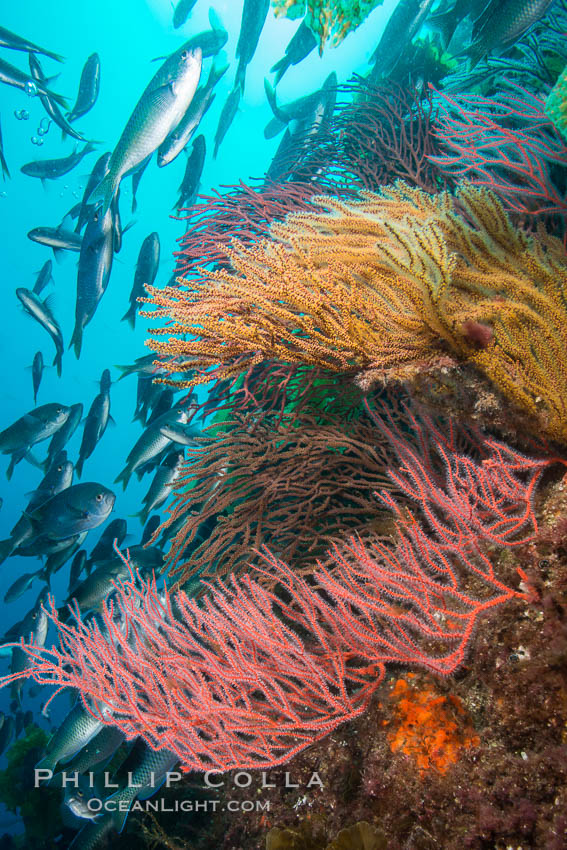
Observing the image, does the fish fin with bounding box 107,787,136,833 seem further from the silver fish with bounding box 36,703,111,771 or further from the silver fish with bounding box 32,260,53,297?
the silver fish with bounding box 32,260,53,297

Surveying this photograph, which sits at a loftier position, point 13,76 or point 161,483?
point 13,76

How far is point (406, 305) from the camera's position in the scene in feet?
5.61

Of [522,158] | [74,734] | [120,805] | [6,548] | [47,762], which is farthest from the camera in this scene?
[6,548]

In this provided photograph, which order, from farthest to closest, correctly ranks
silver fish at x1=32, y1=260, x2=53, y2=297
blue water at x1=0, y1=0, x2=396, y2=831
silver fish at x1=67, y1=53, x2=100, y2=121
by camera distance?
blue water at x1=0, y1=0, x2=396, y2=831 → silver fish at x1=32, y1=260, x2=53, y2=297 → silver fish at x1=67, y1=53, x2=100, y2=121

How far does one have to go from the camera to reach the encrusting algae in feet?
5.18

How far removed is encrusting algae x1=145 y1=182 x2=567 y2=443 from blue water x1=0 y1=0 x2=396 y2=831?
45243 mm

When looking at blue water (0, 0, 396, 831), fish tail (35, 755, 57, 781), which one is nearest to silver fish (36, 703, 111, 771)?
fish tail (35, 755, 57, 781)

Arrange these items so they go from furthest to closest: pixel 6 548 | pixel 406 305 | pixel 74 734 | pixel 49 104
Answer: pixel 49 104 → pixel 6 548 → pixel 74 734 → pixel 406 305

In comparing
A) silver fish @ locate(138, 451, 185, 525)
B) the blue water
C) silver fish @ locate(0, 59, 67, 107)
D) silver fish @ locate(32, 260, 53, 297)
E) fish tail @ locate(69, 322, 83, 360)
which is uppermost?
Answer: the blue water

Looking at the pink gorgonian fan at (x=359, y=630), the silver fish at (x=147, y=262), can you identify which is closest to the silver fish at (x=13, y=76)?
the silver fish at (x=147, y=262)

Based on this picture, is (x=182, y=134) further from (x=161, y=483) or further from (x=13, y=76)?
(x=161, y=483)

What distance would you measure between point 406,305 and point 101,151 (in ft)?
284

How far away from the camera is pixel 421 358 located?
5.67 ft

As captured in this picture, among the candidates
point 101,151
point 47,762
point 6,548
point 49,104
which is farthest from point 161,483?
point 101,151
